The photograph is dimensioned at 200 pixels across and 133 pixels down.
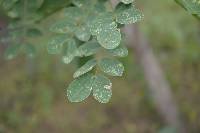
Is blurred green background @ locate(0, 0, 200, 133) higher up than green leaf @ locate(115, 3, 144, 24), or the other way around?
green leaf @ locate(115, 3, 144, 24)

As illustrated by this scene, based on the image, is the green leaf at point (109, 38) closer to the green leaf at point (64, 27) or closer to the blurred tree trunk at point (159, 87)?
the green leaf at point (64, 27)

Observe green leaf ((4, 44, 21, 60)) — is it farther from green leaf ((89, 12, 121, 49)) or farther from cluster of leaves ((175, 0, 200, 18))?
cluster of leaves ((175, 0, 200, 18))

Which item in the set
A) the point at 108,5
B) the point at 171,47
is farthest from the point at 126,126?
the point at 108,5

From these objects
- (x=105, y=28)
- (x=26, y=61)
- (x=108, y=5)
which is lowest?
(x=26, y=61)

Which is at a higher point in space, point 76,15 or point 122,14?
point 122,14

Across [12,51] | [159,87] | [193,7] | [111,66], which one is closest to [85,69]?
[111,66]

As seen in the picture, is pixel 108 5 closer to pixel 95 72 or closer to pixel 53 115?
pixel 95 72

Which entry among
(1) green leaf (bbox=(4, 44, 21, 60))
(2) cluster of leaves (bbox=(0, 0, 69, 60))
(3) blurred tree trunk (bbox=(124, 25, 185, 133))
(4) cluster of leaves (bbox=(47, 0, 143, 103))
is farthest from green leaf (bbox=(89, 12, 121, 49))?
(3) blurred tree trunk (bbox=(124, 25, 185, 133))

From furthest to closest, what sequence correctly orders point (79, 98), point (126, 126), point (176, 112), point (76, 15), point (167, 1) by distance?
point (167, 1) → point (126, 126) → point (176, 112) → point (76, 15) → point (79, 98)
